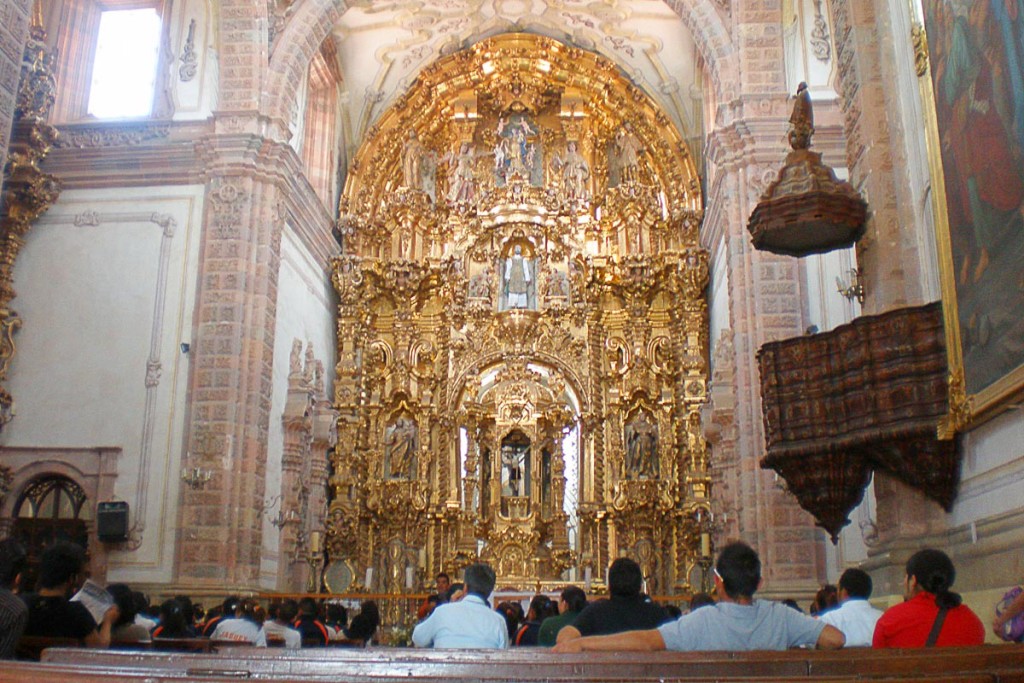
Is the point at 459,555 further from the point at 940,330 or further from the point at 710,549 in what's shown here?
the point at 940,330

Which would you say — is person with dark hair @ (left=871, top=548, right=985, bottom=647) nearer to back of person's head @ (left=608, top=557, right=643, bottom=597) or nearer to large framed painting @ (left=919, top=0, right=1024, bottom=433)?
back of person's head @ (left=608, top=557, right=643, bottom=597)

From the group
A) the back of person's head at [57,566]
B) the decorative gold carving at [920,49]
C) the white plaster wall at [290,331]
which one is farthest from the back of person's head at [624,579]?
the white plaster wall at [290,331]

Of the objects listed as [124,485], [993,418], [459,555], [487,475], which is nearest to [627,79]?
[487,475]

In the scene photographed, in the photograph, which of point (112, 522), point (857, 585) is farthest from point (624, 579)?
point (112, 522)

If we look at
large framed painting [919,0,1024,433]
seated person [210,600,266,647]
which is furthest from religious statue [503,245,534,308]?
large framed painting [919,0,1024,433]

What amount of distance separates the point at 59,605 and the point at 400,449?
14.8 meters

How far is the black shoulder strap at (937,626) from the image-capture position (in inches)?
164

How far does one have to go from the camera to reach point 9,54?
8711mm

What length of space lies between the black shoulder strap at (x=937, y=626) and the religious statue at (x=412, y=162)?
17.4 m

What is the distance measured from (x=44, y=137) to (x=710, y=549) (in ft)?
40.0

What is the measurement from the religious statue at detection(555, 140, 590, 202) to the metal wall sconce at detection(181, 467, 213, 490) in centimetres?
988

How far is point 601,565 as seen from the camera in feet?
60.7

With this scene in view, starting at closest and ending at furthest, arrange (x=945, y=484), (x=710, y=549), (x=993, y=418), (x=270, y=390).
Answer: (x=993, y=418)
(x=945, y=484)
(x=270, y=390)
(x=710, y=549)

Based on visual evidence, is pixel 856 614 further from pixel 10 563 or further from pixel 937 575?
pixel 10 563
